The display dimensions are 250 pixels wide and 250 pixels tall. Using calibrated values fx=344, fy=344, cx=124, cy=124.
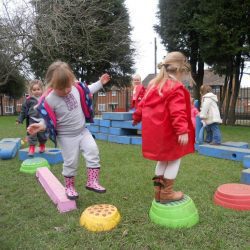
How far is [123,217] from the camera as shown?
376cm

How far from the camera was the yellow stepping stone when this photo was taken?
343 centimetres

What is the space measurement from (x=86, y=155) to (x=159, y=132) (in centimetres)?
101

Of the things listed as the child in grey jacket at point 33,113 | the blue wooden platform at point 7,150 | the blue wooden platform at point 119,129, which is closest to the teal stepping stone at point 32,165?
the child in grey jacket at point 33,113

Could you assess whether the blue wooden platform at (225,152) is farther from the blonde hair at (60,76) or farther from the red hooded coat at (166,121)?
the blonde hair at (60,76)

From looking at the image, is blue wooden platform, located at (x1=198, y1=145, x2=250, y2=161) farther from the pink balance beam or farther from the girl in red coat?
the pink balance beam

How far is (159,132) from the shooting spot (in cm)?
347

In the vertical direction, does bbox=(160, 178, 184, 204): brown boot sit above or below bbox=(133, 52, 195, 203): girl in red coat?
below

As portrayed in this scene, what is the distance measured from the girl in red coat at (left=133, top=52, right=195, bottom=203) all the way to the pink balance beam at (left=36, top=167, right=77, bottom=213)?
1.11 m

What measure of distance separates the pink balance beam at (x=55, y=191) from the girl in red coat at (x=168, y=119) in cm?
111

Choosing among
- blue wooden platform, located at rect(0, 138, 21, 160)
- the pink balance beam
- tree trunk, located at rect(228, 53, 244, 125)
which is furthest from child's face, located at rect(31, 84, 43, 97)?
tree trunk, located at rect(228, 53, 244, 125)

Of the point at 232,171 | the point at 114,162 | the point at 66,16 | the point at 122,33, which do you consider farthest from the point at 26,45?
the point at 232,171

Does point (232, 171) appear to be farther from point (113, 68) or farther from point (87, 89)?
point (113, 68)

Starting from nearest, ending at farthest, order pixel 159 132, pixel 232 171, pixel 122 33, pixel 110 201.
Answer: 1. pixel 159 132
2. pixel 110 201
3. pixel 232 171
4. pixel 122 33

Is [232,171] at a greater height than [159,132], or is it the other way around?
[159,132]
